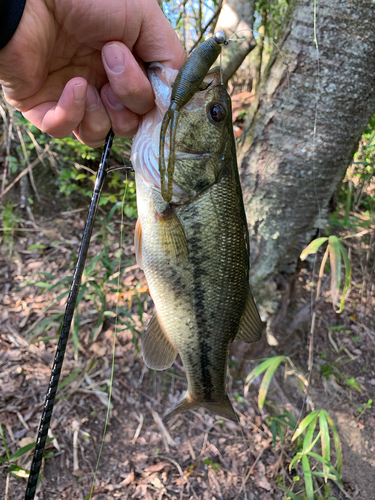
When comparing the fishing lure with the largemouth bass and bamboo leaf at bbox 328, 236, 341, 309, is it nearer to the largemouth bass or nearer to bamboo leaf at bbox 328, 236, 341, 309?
the largemouth bass

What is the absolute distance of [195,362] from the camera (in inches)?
65.4

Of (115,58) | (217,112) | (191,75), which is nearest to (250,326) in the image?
(217,112)

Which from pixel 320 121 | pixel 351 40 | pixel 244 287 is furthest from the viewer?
pixel 320 121

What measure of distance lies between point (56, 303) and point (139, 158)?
2.39 m

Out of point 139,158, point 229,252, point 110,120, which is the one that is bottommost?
point 229,252

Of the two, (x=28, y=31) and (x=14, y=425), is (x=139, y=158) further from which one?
(x=14, y=425)

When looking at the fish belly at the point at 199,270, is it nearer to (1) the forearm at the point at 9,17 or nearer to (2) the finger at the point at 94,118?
(2) the finger at the point at 94,118

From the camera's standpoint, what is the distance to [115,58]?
141 cm

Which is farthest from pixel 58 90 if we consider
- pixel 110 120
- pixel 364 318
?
pixel 364 318

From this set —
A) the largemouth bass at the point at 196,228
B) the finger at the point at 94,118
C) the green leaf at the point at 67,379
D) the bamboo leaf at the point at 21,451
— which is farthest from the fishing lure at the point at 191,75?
the green leaf at the point at 67,379

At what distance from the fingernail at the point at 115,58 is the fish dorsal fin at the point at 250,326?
1.23 meters

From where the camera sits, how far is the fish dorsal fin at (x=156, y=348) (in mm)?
1689

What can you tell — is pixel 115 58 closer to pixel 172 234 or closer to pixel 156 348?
pixel 172 234

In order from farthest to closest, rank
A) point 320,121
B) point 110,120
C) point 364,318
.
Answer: point 364,318 → point 320,121 → point 110,120
